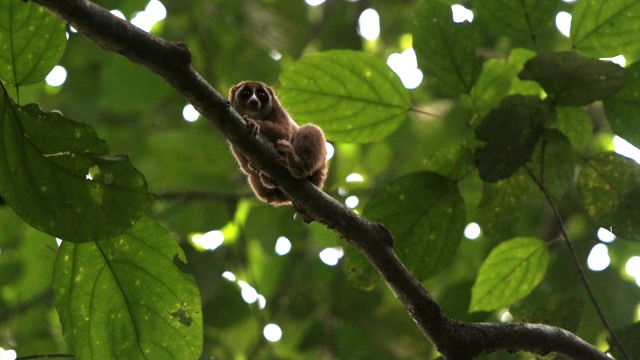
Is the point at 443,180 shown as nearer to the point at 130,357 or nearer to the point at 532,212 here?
the point at 130,357

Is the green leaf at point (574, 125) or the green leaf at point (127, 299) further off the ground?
the green leaf at point (574, 125)

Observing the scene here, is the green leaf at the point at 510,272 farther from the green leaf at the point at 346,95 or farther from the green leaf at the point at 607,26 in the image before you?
the green leaf at the point at 607,26

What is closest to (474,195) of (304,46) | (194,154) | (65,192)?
(194,154)

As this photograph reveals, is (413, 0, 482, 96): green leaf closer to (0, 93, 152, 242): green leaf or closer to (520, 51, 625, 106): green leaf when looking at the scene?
(520, 51, 625, 106): green leaf

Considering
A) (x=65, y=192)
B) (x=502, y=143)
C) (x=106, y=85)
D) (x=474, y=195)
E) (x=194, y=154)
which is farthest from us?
(x=106, y=85)

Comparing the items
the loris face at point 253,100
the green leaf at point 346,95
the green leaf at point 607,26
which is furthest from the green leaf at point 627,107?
the loris face at point 253,100
